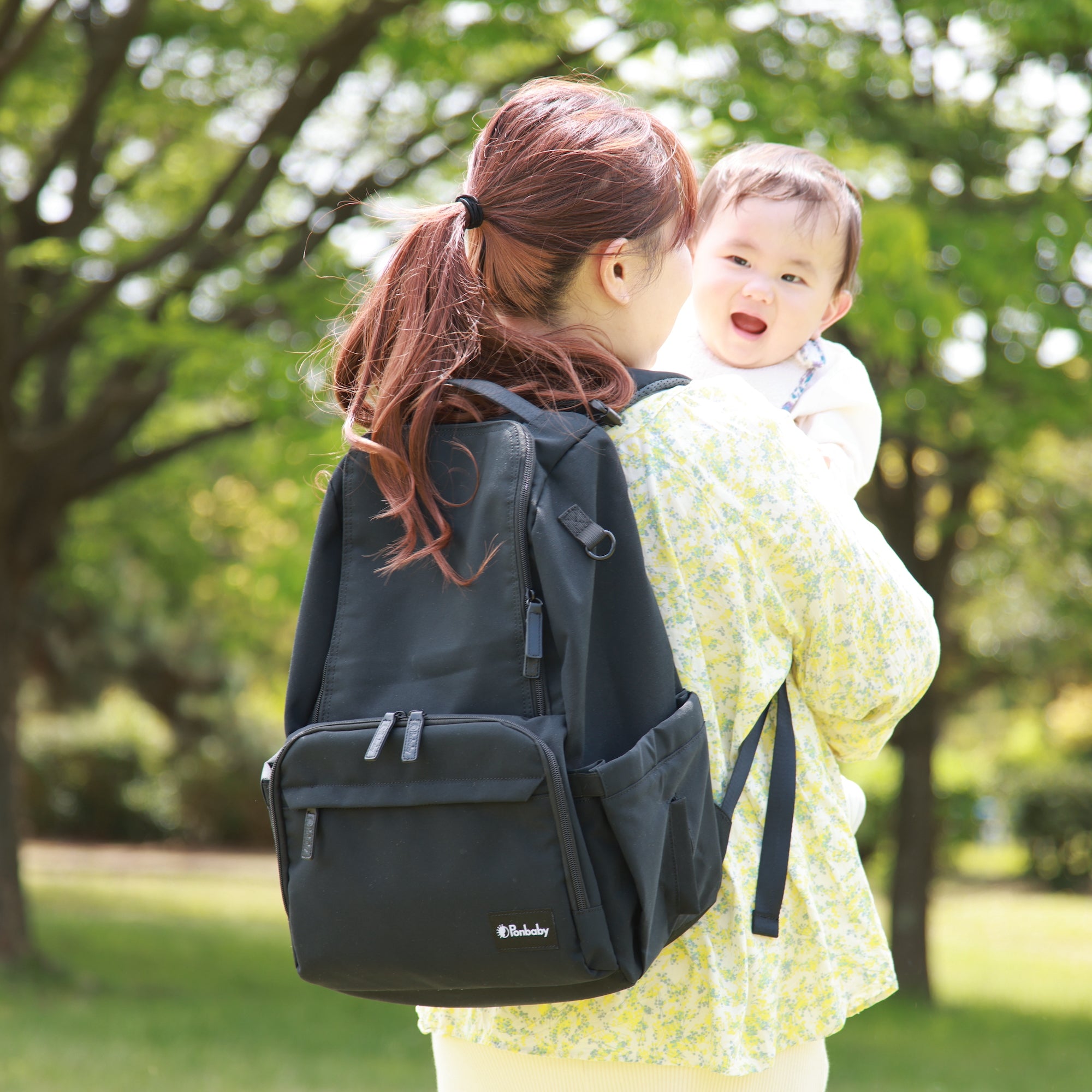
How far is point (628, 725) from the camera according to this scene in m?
1.28

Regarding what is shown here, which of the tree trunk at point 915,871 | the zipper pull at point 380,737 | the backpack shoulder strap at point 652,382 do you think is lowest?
the tree trunk at point 915,871

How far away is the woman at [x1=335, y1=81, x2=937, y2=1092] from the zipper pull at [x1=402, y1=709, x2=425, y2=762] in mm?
166

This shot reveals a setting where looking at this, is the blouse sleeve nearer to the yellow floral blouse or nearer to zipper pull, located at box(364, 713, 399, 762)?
the yellow floral blouse

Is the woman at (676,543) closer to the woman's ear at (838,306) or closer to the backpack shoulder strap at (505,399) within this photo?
the backpack shoulder strap at (505,399)

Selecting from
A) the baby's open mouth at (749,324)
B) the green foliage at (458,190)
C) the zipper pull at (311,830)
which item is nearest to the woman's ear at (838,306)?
the baby's open mouth at (749,324)

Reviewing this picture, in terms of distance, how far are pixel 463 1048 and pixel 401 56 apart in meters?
6.03

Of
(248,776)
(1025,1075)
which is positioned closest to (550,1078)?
(1025,1075)

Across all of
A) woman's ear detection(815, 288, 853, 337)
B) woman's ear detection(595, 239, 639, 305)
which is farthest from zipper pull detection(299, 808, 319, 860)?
woman's ear detection(815, 288, 853, 337)

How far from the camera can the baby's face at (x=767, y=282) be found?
1.93 meters

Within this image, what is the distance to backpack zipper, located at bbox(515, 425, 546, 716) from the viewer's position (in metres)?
1.24

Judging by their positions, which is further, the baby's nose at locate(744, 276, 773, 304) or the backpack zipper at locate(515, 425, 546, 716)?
the baby's nose at locate(744, 276, 773, 304)

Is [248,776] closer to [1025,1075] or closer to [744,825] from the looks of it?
[1025,1075]

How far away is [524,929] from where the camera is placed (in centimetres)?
122

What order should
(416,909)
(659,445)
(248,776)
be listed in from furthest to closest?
(248,776)
(659,445)
(416,909)
